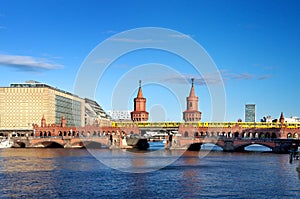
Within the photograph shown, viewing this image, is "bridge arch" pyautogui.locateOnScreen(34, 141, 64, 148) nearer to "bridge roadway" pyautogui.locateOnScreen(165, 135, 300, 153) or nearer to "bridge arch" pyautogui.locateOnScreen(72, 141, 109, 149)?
"bridge arch" pyautogui.locateOnScreen(72, 141, 109, 149)

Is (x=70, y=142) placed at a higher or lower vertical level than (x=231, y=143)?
lower

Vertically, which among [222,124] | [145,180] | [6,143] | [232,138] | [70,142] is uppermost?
[222,124]

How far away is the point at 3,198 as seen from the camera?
51.2 meters

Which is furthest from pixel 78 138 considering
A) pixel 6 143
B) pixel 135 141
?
pixel 6 143

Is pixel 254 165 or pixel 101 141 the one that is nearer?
pixel 254 165

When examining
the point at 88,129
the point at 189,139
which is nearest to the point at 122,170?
the point at 189,139

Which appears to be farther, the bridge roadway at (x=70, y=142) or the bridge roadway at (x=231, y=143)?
the bridge roadway at (x=70, y=142)

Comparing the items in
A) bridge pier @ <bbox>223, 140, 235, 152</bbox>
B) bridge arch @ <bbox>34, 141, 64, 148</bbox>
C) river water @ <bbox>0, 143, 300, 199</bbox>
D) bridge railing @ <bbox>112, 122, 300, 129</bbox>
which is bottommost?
bridge arch @ <bbox>34, 141, 64, 148</bbox>

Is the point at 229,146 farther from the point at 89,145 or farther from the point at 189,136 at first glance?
the point at 89,145

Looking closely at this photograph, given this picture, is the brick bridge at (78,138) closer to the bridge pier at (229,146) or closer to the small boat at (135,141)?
the small boat at (135,141)

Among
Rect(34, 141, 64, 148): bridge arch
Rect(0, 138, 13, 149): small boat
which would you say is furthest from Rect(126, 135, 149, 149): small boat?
Rect(0, 138, 13, 149): small boat

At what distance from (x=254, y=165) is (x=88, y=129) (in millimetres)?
99744

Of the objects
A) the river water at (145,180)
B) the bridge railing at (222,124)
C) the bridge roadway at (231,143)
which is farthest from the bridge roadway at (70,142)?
the river water at (145,180)

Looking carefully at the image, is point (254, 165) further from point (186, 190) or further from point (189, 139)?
point (189, 139)
